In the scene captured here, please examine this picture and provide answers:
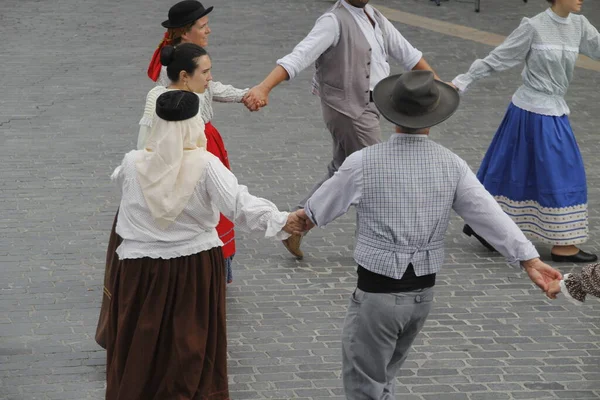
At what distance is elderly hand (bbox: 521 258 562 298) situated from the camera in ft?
15.4

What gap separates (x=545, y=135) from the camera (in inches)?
296

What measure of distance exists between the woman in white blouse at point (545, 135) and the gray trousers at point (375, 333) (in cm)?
306

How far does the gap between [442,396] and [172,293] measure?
1.54 m

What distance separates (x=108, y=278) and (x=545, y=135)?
325 centimetres

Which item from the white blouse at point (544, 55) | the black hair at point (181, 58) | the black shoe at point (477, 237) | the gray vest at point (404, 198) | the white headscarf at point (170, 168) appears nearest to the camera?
the gray vest at point (404, 198)

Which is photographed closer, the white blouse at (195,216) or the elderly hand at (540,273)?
the elderly hand at (540,273)

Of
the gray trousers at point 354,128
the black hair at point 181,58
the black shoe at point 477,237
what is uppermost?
the black hair at point 181,58

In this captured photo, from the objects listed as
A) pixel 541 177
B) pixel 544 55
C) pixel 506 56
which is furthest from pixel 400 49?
pixel 541 177

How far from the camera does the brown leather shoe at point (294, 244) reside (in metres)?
7.52

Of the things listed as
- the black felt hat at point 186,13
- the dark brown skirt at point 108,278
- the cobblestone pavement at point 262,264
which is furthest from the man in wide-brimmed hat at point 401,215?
the black felt hat at point 186,13

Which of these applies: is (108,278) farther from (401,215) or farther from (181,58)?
(401,215)

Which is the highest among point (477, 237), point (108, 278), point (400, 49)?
point (400, 49)

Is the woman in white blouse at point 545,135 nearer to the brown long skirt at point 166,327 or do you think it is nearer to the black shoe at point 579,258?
the black shoe at point 579,258

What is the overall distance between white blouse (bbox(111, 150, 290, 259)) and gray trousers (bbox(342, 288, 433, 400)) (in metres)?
0.59
